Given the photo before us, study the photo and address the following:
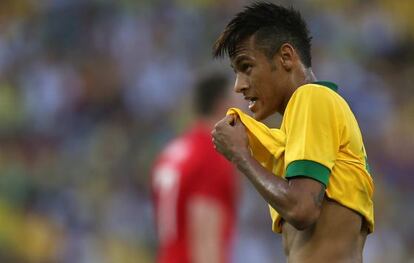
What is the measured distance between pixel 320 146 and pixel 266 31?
48 cm

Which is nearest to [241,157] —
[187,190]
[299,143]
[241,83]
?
[299,143]

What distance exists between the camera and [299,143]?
3.37m

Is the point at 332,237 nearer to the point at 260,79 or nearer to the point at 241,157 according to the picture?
the point at 241,157

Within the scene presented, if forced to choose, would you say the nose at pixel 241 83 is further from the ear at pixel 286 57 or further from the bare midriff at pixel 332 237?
the bare midriff at pixel 332 237

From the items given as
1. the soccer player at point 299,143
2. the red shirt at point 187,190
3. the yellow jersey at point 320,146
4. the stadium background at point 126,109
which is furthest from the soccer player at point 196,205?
the stadium background at point 126,109

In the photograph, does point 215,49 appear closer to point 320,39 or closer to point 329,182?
point 329,182

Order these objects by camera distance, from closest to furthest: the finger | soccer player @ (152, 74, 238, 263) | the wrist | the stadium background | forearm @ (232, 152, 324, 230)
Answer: forearm @ (232, 152, 324, 230), the wrist, the finger, soccer player @ (152, 74, 238, 263), the stadium background

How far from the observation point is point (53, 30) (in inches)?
412

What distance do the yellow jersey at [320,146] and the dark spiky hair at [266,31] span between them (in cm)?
19

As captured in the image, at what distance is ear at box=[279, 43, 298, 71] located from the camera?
3609 mm

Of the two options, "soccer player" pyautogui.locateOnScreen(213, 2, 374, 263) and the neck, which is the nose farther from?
the neck

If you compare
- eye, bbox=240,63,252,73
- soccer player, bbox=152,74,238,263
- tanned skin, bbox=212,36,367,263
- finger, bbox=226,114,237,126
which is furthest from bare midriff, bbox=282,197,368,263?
soccer player, bbox=152,74,238,263

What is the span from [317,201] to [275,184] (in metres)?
0.14

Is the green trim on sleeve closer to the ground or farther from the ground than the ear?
closer to the ground
